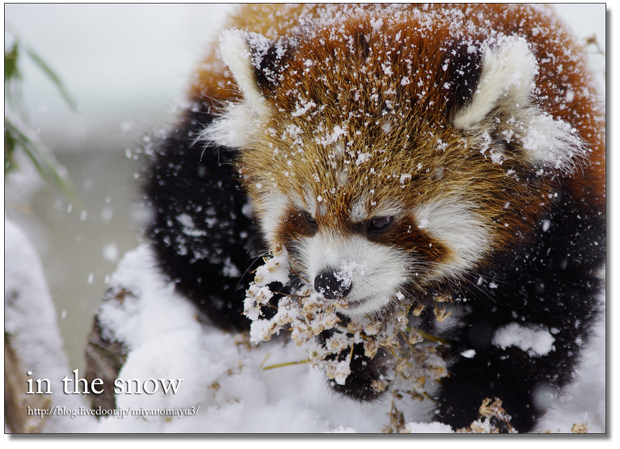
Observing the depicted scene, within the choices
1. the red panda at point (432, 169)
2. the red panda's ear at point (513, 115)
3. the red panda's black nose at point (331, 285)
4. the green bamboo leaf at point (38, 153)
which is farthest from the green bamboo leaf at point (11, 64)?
the red panda's ear at point (513, 115)

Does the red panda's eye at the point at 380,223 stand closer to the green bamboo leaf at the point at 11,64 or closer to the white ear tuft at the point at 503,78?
the white ear tuft at the point at 503,78

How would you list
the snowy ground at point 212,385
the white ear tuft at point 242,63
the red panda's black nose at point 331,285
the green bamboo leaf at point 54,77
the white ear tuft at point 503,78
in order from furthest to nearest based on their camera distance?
the green bamboo leaf at point 54,77
the snowy ground at point 212,385
the white ear tuft at point 242,63
the red panda's black nose at point 331,285
the white ear tuft at point 503,78

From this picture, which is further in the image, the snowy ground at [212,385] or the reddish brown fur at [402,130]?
the snowy ground at [212,385]

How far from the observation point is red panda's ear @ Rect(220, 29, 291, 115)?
61.6 inches

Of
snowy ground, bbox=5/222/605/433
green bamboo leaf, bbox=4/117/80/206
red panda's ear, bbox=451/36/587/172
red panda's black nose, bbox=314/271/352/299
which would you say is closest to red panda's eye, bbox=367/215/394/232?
red panda's black nose, bbox=314/271/352/299

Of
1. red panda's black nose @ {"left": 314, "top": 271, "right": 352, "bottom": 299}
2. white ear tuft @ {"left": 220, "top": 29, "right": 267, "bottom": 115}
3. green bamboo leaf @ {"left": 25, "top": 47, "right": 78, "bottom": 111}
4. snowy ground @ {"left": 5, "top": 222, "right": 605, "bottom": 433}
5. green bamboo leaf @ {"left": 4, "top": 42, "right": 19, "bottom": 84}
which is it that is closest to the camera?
red panda's black nose @ {"left": 314, "top": 271, "right": 352, "bottom": 299}

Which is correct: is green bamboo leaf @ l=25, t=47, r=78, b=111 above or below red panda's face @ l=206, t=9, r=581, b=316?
above

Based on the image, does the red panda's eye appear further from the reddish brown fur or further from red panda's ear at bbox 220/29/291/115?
red panda's ear at bbox 220/29/291/115

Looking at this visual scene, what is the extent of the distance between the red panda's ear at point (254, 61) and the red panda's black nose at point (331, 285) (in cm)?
71

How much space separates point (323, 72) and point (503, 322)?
1294 millimetres

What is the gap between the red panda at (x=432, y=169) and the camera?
145cm

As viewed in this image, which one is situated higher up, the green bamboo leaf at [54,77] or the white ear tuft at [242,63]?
the green bamboo leaf at [54,77]

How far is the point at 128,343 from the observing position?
7.70ft

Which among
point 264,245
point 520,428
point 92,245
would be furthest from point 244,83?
point 92,245
